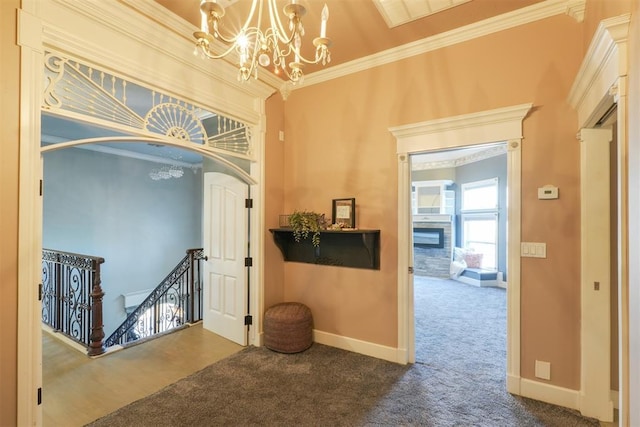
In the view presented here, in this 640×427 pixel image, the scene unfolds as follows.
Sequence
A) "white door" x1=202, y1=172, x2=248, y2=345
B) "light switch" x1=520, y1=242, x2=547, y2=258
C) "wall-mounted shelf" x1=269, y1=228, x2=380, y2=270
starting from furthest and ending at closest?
"white door" x1=202, y1=172, x2=248, y2=345, "wall-mounted shelf" x1=269, y1=228, x2=380, y2=270, "light switch" x1=520, y1=242, x2=547, y2=258

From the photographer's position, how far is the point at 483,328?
404 cm

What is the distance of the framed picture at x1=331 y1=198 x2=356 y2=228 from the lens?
3.24 m

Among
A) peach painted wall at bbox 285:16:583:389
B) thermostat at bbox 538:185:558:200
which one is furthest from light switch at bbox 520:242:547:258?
thermostat at bbox 538:185:558:200

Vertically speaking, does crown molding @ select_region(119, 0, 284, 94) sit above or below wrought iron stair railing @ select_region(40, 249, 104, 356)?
above

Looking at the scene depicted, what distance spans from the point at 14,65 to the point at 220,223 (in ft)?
7.65

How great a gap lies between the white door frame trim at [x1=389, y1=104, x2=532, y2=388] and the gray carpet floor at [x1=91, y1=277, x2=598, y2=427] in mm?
286

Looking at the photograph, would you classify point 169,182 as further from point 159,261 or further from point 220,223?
point 220,223

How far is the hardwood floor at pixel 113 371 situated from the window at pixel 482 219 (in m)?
5.93

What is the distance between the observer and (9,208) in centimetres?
174

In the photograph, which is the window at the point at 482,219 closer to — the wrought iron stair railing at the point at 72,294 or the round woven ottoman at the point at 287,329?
the round woven ottoman at the point at 287,329

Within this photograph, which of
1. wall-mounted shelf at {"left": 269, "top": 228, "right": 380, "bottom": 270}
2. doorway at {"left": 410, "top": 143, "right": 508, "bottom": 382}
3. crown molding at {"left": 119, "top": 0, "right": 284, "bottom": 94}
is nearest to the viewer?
crown molding at {"left": 119, "top": 0, "right": 284, "bottom": 94}

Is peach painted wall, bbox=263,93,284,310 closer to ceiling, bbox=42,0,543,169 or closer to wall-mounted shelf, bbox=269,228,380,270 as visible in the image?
wall-mounted shelf, bbox=269,228,380,270

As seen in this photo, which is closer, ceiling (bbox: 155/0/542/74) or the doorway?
ceiling (bbox: 155/0/542/74)

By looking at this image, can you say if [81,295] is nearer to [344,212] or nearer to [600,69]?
[344,212]
